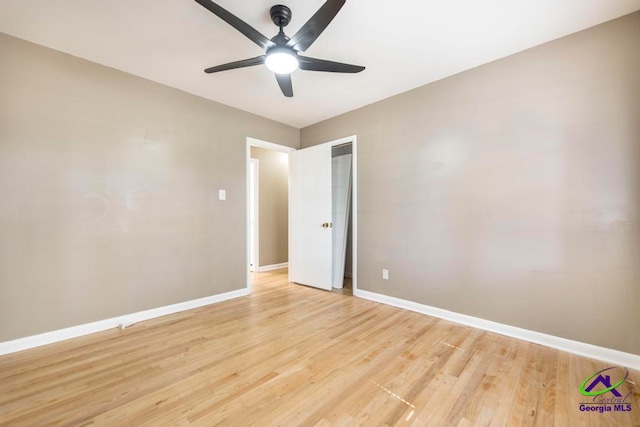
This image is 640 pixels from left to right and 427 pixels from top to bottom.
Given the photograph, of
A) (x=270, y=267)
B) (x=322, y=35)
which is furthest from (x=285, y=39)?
(x=270, y=267)

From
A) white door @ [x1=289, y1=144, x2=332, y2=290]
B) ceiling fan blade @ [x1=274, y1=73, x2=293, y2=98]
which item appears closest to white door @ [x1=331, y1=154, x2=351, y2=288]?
white door @ [x1=289, y1=144, x2=332, y2=290]

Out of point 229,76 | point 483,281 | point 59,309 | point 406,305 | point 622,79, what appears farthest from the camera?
point 406,305

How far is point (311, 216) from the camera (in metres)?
3.98

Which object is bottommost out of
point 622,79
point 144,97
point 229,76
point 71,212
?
point 71,212

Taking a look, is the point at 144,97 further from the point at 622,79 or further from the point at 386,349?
the point at 622,79

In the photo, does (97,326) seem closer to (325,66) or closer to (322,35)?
(325,66)

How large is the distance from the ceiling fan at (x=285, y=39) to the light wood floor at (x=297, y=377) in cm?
222

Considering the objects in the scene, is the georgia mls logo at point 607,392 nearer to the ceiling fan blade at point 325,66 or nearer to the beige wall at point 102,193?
the ceiling fan blade at point 325,66

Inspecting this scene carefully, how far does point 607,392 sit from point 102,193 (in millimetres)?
4196

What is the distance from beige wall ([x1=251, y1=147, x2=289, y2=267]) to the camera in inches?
203

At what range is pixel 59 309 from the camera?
2.29 m

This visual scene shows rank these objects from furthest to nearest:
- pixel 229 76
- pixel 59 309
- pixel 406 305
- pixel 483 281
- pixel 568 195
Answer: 1. pixel 406 305
2. pixel 229 76
3. pixel 483 281
4. pixel 59 309
5. pixel 568 195

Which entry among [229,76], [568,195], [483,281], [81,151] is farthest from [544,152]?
[81,151]

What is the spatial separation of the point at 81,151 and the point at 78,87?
587 millimetres
